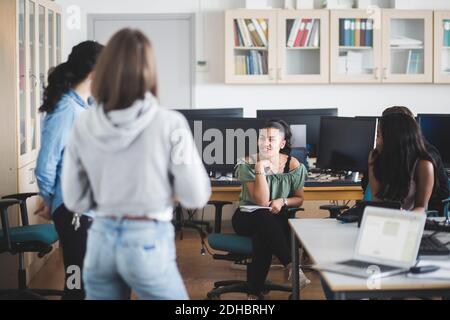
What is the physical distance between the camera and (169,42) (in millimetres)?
7465

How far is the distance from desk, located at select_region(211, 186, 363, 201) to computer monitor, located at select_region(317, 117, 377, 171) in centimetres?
15

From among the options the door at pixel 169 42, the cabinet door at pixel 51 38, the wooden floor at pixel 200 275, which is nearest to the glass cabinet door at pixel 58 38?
the cabinet door at pixel 51 38

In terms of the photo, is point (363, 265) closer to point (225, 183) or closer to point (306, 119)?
point (225, 183)

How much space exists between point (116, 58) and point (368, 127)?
118 inches

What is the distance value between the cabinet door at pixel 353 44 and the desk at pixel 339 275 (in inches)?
151

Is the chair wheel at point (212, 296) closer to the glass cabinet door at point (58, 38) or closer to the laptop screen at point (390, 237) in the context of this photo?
the laptop screen at point (390, 237)

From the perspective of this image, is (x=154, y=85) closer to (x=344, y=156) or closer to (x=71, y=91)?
(x=71, y=91)

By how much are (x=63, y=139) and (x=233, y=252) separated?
1.42 m

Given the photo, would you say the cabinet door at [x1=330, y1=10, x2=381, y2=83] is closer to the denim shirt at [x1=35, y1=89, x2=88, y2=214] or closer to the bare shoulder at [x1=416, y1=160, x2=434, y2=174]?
the bare shoulder at [x1=416, y1=160, x2=434, y2=174]

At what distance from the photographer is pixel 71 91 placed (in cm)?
324

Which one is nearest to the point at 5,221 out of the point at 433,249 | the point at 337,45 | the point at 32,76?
the point at 32,76
